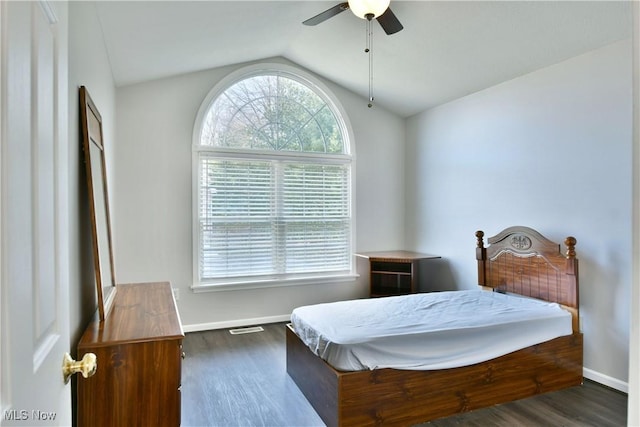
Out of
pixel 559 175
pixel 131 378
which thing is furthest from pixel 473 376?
pixel 131 378

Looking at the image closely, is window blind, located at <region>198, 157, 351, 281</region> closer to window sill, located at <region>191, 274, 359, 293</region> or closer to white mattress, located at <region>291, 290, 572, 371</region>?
window sill, located at <region>191, 274, 359, 293</region>

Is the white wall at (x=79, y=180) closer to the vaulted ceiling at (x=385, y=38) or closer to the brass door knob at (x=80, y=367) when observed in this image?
the vaulted ceiling at (x=385, y=38)

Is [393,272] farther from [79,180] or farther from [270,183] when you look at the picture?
[79,180]

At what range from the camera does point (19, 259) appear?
0.62 metres

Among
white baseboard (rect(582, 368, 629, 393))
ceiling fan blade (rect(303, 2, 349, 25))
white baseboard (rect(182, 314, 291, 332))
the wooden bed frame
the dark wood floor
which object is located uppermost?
ceiling fan blade (rect(303, 2, 349, 25))

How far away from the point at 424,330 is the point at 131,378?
172cm

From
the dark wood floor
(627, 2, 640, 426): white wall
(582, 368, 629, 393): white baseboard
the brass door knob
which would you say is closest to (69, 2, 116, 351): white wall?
the brass door knob

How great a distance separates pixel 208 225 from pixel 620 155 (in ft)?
12.5

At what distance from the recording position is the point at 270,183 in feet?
15.2

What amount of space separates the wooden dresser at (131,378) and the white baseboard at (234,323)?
263 centimetres

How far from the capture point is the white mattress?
7.70ft

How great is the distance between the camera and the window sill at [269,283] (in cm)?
432

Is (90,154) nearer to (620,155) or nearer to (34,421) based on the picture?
(34,421)

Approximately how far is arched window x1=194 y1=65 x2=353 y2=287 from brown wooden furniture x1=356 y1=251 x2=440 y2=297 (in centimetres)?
37
